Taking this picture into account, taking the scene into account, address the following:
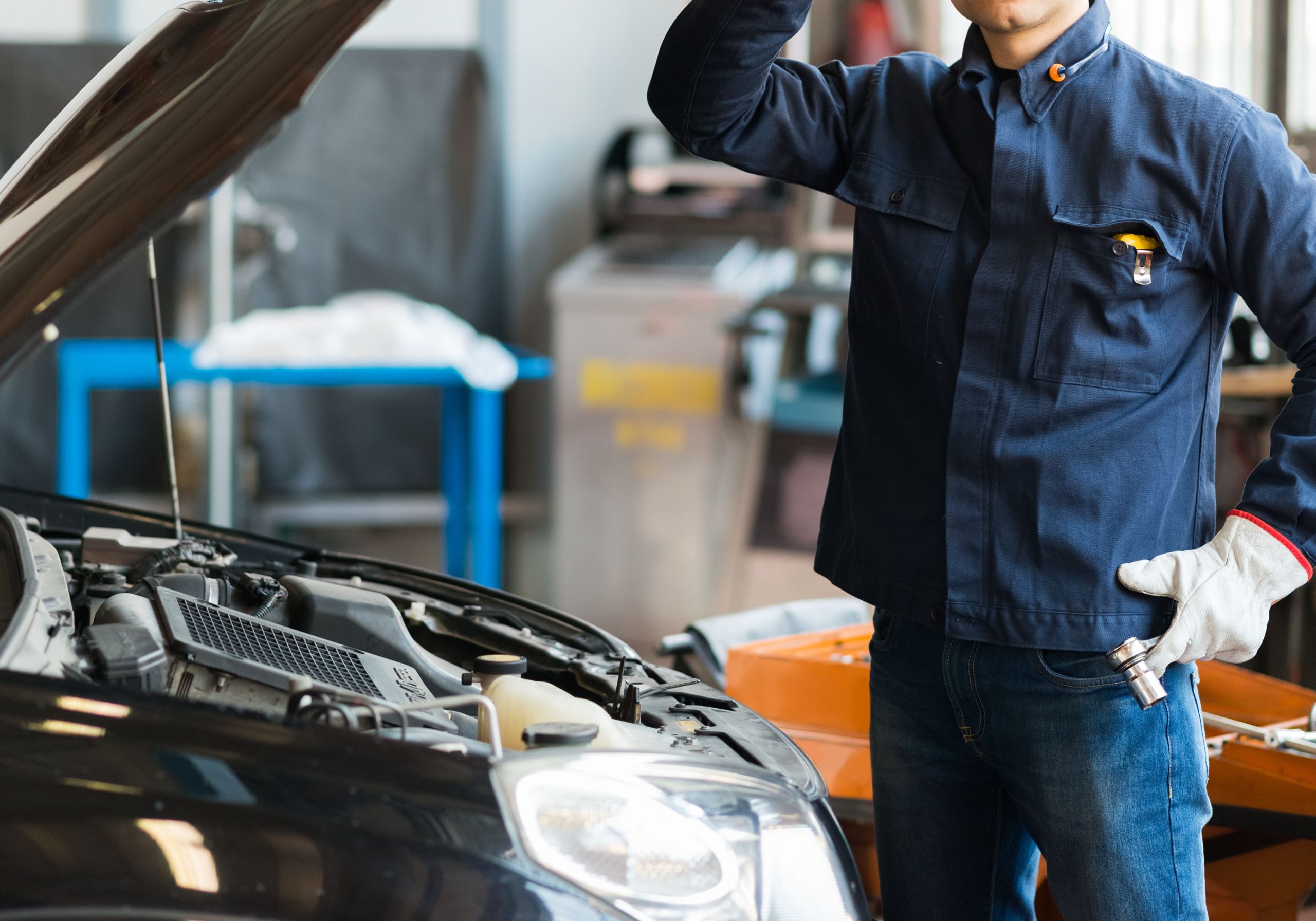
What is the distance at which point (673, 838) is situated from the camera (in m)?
1.13

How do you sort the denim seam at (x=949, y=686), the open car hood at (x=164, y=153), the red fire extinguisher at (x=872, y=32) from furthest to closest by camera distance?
the red fire extinguisher at (x=872, y=32) → the denim seam at (x=949, y=686) → the open car hood at (x=164, y=153)

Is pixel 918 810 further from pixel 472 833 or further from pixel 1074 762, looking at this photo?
pixel 472 833

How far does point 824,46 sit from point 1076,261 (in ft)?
11.1

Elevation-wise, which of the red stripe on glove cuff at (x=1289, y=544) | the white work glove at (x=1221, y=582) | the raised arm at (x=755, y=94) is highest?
the raised arm at (x=755, y=94)

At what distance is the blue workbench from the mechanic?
8.81 feet

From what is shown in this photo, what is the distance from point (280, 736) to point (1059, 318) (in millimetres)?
868

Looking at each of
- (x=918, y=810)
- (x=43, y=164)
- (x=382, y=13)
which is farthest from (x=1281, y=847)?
(x=382, y=13)

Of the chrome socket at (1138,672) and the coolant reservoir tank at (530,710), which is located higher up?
the chrome socket at (1138,672)

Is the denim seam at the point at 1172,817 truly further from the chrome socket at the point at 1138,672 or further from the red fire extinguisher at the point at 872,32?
the red fire extinguisher at the point at 872,32

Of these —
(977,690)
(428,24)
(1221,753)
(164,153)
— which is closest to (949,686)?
(977,690)

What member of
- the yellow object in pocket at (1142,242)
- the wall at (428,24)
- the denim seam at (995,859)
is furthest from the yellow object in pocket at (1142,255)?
the wall at (428,24)

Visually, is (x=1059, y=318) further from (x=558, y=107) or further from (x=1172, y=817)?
(x=558, y=107)

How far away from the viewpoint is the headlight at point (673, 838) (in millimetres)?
1092

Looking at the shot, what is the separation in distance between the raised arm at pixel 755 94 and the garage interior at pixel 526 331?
3.07 feet
